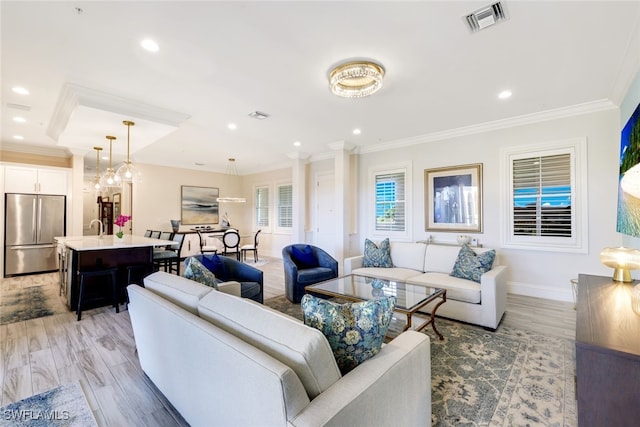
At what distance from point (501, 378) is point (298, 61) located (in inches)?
128

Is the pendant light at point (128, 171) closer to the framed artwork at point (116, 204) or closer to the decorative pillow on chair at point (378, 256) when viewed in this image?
the decorative pillow on chair at point (378, 256)

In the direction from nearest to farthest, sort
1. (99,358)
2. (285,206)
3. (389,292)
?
(99,358), (389,292), (285,206)

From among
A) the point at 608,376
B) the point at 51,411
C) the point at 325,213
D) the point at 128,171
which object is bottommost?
the point at 51,411

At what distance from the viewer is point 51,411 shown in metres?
1.82

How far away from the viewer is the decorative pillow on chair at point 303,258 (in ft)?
14.3

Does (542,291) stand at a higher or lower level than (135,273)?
lower

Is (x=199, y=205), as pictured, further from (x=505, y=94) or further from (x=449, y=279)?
(x=505, y=94)

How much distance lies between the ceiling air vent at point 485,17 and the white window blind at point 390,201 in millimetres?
3442

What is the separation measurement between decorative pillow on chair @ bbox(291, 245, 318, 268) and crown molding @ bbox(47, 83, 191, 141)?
2.61 m

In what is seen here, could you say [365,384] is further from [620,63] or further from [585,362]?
[620,63]

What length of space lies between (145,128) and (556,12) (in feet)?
16.2

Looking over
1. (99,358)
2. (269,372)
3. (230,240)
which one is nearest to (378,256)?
(99,358)

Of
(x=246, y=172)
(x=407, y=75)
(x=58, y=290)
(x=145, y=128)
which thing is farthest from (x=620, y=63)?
(x=246, y=172)

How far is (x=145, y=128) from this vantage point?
14.0 ft
